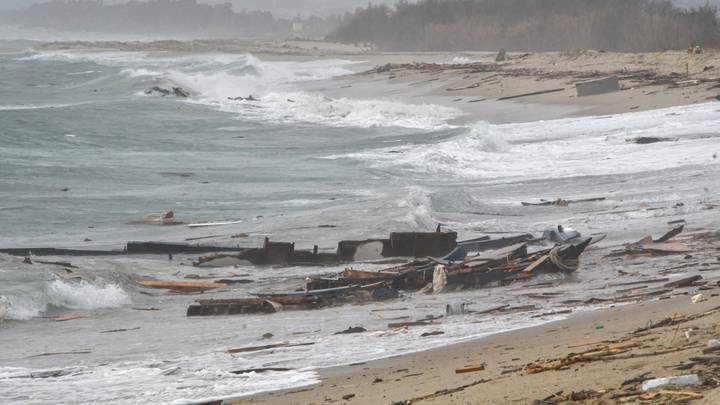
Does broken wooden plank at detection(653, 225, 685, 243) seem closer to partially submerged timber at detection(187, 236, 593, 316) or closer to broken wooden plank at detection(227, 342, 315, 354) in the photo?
partially submerged timber at detection(187, 236, 593, 316)

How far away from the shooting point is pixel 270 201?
813 inches

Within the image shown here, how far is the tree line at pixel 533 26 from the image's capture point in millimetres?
57125

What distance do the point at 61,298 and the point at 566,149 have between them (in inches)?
629

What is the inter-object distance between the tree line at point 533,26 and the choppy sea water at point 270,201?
19.8 m

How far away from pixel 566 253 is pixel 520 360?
5.29 meters

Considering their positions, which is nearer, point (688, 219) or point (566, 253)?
point (566, 253)

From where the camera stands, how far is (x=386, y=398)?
6539 millimetres

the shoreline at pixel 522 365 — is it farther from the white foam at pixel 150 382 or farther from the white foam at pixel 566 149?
the white foam at pixel 566 149

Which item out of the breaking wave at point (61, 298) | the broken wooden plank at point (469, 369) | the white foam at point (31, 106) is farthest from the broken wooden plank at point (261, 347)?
the white foam at point (31, 106)

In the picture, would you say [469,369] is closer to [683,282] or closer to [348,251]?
[683,282]

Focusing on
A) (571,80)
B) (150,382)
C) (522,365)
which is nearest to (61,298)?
(150,382)

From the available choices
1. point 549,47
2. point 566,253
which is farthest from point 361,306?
point 549,47

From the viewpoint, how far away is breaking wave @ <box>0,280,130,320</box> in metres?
11.6

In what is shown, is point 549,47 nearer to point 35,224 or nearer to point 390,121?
point 390,121
